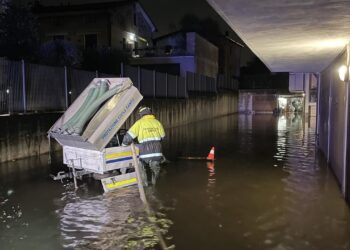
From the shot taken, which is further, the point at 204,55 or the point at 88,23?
the point at 204,55

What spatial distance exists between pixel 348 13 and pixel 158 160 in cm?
481

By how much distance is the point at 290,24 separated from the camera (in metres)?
6.62

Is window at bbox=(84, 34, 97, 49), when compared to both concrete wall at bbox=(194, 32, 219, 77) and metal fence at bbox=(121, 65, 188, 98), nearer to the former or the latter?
concrete wall at bbox=(194, 32, 219, 77)

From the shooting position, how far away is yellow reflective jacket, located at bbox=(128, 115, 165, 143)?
8.46m

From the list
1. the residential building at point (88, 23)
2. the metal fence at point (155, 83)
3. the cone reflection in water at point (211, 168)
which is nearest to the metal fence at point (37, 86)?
the metal fence at point (155, 83)

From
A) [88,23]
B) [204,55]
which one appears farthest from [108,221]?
[204,55]

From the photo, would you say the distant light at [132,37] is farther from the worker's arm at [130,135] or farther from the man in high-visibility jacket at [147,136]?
the worker's arm at [130,135]

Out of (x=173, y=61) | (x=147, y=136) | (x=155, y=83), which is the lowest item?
(x=147, y=136)

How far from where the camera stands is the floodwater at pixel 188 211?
554 cm

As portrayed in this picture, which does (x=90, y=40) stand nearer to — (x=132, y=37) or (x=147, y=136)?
(x=132, y=37)

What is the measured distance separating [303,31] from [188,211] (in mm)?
3894

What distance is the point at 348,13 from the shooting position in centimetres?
559

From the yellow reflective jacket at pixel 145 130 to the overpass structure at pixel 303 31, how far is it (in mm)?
2613

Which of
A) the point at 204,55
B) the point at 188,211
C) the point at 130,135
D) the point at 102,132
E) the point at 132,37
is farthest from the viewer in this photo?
the point at 204,55
